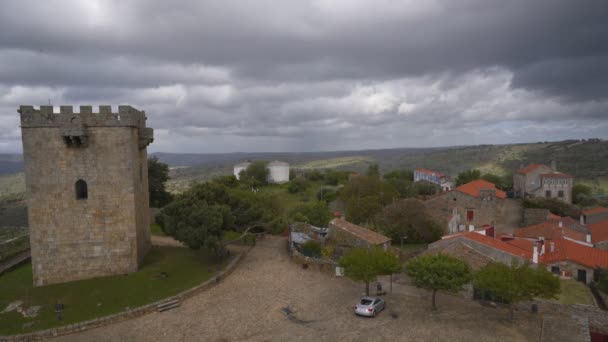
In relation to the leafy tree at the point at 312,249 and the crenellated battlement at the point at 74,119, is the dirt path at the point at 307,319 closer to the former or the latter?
the leafy tree at the point at 312,249

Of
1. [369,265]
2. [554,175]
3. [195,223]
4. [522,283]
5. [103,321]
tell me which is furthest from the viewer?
[554,175]

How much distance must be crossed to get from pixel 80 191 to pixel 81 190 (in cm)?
7

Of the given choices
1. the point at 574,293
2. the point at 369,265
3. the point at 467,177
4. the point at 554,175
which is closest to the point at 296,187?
the point at 467,177

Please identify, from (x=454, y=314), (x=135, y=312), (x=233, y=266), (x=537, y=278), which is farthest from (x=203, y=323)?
(x=537, y=278)

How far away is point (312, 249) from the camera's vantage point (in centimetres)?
2834

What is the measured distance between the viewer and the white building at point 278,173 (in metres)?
79.7

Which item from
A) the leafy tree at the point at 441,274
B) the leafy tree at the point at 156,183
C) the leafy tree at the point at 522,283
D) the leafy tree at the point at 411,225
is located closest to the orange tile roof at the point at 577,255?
the leafy tree at the point at 411,225

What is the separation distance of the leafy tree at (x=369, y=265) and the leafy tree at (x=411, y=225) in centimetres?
1314

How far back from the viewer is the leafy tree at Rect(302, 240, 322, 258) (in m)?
28.0

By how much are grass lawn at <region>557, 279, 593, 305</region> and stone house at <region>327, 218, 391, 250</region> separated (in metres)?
10.9

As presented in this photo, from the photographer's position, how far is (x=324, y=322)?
1731cm

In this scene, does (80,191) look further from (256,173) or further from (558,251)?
(256,173)

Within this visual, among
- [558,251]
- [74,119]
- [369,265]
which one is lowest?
[558,251]

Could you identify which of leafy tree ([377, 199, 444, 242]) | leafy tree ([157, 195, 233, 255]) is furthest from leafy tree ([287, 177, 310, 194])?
leafy tree ([157, 195, 233, 255])
